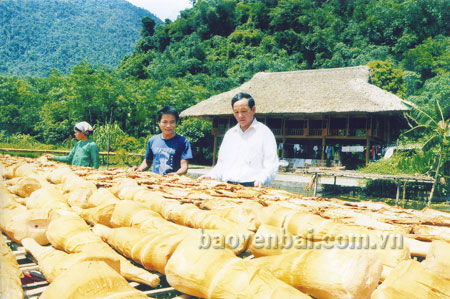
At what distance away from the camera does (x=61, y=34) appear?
319 ft

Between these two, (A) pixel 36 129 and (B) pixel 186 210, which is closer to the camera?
(B) pixel 186 210

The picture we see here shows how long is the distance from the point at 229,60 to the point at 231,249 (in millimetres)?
42634

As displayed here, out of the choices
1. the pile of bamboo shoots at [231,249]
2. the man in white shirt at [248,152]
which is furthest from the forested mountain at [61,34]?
the pile of bamboo shoots at [231,249]

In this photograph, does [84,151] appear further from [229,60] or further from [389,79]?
[229,60]

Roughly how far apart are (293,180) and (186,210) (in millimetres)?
15389

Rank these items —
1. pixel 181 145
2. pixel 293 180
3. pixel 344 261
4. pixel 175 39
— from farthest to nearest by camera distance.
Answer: pixel 175 39 → pixel 293 180 → pixel 181 145 → pixel 344 261

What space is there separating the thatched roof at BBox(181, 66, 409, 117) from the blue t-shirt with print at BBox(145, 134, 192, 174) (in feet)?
49.1

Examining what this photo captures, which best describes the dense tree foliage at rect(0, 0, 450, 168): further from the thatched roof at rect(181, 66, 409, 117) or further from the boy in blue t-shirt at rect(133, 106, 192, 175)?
the boy in blue t-shirt at rect(133, 106, 192, 175)

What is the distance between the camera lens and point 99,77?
95.2ft

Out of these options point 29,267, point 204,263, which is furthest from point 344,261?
point 29,267

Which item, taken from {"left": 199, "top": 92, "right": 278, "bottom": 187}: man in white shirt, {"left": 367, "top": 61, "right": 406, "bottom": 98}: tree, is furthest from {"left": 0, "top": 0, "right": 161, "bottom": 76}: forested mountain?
{"left": 199, "top": 92, "right": 278, "bottom": 187}: man in white shirt

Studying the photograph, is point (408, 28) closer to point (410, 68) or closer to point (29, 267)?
point (410, 68)

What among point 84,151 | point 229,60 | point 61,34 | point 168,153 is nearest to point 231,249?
point 168,153

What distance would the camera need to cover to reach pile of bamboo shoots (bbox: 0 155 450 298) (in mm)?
763
